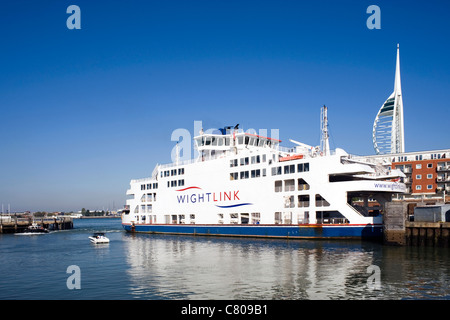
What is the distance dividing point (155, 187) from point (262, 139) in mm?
17086

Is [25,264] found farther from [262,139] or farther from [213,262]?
[262,139]

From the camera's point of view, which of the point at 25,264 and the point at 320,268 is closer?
the point at 320,268

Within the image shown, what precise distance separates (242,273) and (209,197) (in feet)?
81.9

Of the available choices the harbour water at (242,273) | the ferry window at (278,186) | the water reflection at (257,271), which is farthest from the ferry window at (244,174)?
the harbour water at (242,273)

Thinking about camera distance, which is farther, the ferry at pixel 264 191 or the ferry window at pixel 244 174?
the ferry window at pixel 244 174

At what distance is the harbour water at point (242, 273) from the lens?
19281mm

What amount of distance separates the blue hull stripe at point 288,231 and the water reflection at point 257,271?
1.24m

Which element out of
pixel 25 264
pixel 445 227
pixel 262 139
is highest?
pixel 262 139

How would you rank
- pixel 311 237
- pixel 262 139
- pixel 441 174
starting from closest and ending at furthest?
pixel 311 237
pixel 262 139
pixel 441 174

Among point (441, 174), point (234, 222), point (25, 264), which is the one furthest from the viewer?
point (441, 174)

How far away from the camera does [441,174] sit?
2940 inches

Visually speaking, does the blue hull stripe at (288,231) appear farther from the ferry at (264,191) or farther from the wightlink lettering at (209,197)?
the wightlink lettering at (209,197)

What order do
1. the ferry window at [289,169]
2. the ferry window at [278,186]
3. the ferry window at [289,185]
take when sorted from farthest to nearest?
the ferry window at [278,186], the ferry window at [289,185], the ferry window at [289,169]
